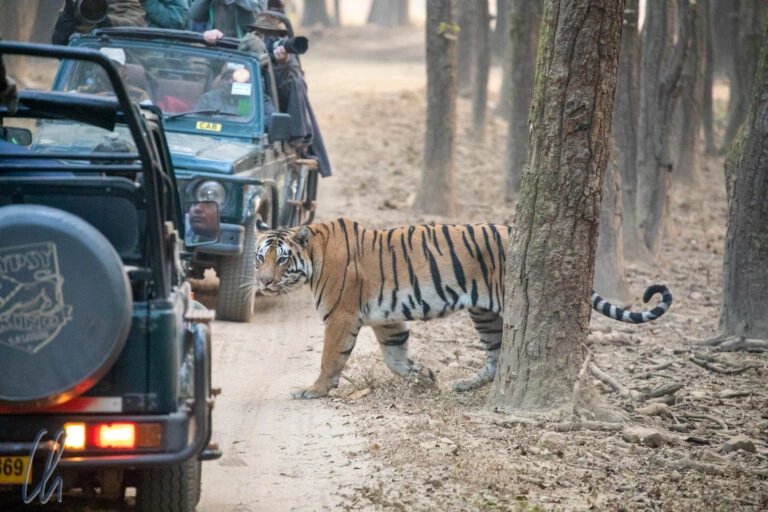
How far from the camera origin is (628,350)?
30.3 ft

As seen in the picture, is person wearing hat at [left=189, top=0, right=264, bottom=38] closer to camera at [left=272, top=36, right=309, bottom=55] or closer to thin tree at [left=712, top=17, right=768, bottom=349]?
camera at [left=272, top=36, right=309, bottom=55]

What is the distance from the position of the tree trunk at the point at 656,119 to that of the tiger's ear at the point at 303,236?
7.23 metres

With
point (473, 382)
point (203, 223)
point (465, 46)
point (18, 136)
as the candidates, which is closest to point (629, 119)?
point (473, 382)

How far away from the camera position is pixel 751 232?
9.25 meters

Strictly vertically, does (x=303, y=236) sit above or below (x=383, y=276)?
above

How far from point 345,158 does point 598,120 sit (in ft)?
44.2

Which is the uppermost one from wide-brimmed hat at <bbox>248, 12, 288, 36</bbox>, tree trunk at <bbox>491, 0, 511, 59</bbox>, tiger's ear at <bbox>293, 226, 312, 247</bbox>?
tree trunk at <bbox>491, 0, 511, 59</bbox>

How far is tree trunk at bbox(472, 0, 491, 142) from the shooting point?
21.9 m

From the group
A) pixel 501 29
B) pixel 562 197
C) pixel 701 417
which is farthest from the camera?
pixel 501 29

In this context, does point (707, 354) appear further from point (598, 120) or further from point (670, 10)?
point (670, 10)

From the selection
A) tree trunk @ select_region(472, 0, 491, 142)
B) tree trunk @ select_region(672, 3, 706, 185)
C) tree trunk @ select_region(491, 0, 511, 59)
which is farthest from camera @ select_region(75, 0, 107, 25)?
tree trunk @ select_region(491, 0, 511, 59)

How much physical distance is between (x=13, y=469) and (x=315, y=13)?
40.0 meters

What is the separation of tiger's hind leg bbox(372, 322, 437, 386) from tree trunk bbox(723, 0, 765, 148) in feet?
42.1

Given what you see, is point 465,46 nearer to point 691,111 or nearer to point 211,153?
point 691,111
